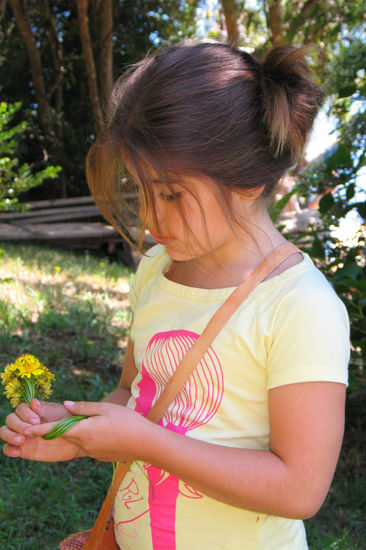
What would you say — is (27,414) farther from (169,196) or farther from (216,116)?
(216,116)

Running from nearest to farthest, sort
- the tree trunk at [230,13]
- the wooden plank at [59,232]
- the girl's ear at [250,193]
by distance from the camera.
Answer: the girl's ear at [250,193]
the tree trunk at [230,13]
the wooden plank at [59,232]

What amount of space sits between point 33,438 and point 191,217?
1.91 feet

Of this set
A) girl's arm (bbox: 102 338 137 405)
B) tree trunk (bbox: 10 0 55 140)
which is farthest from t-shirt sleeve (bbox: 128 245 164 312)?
tree trunk (bbox: 10 0 55 140)

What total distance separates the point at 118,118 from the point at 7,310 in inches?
119

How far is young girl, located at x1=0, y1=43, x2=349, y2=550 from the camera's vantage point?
1.04 m

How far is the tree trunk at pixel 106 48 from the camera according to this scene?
267 inches

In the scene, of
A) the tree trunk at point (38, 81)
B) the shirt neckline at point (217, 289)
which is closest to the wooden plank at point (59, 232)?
the tree trunk at point (38, 81)

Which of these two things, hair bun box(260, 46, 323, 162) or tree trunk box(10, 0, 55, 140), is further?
tree trunk box(10, 0, 55, 140)

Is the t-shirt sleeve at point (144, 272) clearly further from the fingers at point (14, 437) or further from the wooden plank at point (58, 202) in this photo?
the wooden plank at point (58, 202)

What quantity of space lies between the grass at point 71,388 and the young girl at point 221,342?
1.34 meters

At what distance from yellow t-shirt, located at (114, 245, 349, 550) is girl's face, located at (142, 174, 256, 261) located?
0.37ft

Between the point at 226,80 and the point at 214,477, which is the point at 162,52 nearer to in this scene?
the point at 226,80

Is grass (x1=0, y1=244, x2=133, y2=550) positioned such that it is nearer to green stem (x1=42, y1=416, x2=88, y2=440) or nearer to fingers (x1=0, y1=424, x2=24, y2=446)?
fingers (x1=0, y1=424, x2=24, y2=446)

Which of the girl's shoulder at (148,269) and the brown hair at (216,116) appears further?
the girl's shoulder at (148,269)
